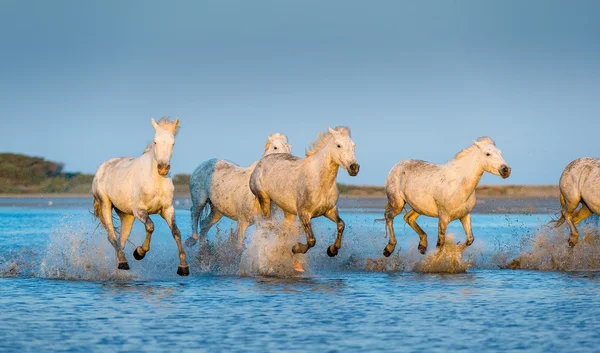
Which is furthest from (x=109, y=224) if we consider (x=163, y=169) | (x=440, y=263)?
(x=440, y=263)

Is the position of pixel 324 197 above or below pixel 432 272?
above

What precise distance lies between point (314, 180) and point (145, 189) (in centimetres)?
254

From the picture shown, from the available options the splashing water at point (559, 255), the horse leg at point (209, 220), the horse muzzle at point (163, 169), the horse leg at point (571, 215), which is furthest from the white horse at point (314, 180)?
the horse leg at point (571, 215)

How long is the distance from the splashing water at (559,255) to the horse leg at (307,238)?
13.0 ft

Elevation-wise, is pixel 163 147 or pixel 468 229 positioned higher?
pixel 163 147

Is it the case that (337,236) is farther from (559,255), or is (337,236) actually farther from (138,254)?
(559,255)

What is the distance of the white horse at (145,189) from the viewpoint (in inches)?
574

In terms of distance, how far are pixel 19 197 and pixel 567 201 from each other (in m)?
59.9

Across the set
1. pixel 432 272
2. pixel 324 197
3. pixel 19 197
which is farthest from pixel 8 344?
pixel 19 197

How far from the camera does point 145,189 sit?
1473 centimetres

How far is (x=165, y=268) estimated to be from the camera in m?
17.2

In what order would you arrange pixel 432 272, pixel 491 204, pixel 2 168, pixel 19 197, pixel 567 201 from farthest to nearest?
pixel 2 168 < pixel 19 197 < pixel 491 204 < pixel 567 201 < pixel 432 272

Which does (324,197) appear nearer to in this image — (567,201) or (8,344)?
(567,201)

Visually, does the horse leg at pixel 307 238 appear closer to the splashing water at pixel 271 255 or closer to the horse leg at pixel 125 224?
the splashing water at pixel 271 255
